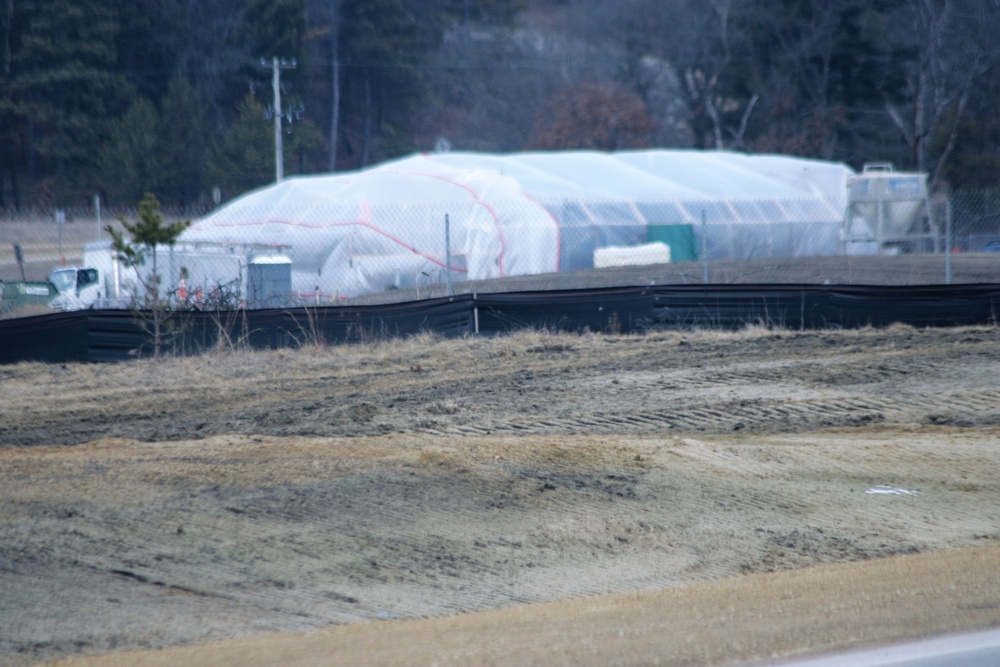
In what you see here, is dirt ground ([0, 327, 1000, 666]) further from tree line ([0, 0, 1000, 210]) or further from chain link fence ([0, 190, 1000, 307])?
tree line ([0, 0, 1000, 210])

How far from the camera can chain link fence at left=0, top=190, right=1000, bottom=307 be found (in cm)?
2020

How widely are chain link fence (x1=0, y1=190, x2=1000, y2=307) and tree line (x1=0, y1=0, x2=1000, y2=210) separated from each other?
14.5 m

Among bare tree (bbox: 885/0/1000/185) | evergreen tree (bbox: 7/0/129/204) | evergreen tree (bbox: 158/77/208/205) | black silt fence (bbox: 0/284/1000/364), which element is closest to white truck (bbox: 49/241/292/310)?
black silt fence (bbox: 0/284/1000/364)

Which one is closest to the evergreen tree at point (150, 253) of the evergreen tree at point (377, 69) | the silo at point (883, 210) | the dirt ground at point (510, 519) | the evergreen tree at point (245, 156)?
the dirt ground at point (510, 519)

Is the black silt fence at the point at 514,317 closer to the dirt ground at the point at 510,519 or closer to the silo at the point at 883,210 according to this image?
the dirt ground at the point at 510,519

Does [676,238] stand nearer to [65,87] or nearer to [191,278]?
[191,278]

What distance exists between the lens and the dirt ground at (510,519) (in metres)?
4.91

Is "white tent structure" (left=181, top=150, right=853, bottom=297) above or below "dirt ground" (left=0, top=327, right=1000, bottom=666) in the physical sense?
above

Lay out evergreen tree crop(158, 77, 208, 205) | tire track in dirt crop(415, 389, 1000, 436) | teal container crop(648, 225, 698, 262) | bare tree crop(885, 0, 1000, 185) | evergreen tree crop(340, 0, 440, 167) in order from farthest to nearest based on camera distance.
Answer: evergreen tree crop(340, 0, 440, 167), evergreen tree crop(158, 77, 208, 205), bare tree crop(885, 0, 1000, 185), teal container crop(648, 225, 698, 262), tire track in dirt crop(415, 389, 1000, 436)

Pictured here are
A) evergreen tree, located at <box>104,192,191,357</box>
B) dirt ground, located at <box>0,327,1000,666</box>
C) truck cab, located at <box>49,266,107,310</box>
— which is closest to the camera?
dirt ground, located at <box>0,327,1000,666</box>

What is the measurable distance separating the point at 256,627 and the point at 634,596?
202 centimetres

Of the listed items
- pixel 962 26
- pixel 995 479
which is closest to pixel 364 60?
pixel 962 26

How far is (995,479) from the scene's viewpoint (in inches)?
305

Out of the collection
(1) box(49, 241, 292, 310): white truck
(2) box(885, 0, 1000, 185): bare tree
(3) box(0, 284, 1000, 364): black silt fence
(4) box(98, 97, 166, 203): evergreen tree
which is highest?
(2) box(885, 0, 1000, 185): bare tree
